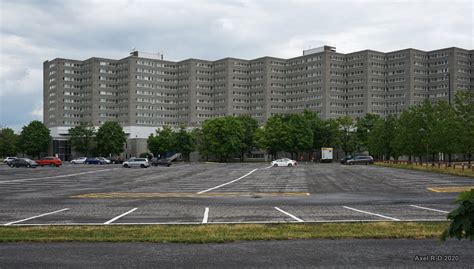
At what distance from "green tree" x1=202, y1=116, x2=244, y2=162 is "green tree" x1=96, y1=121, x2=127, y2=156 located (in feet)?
78.5

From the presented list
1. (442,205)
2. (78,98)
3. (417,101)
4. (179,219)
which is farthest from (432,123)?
(78,98)

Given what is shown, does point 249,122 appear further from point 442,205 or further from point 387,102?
point 442,205

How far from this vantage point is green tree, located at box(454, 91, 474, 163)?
4359 centimetres

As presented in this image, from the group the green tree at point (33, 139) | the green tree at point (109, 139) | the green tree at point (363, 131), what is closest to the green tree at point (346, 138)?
the green tree at point (363, 131)

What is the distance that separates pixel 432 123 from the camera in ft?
201

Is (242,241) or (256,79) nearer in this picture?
(242,241)

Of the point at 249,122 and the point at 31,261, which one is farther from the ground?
the point at 249,122

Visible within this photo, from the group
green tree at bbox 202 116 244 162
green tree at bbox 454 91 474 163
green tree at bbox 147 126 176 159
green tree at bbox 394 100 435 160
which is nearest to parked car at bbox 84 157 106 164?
green tree at bbox 147 126 176 159

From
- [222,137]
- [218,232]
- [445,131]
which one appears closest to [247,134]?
[222,137]

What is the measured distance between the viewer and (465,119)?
4600 cm

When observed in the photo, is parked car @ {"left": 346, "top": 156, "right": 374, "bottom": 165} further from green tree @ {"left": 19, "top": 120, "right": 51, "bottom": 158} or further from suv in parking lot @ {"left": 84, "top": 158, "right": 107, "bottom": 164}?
green tree @ {"left": 19, "top": 120, "right": 51, "bottom": 158}

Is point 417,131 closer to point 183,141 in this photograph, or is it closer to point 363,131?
point 363,131

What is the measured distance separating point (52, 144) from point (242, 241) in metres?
140

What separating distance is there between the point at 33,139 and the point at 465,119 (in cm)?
11402
